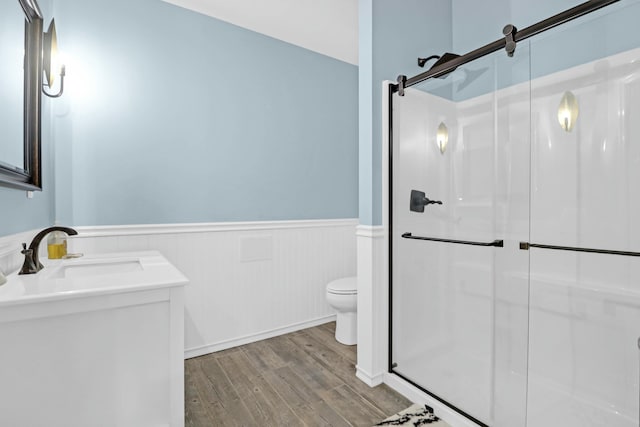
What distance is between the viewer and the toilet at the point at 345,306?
240 cm

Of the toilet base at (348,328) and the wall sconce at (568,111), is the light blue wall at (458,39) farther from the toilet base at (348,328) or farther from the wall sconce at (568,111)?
the toilet base at (348,328)

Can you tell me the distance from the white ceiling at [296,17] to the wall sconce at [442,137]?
1246 mm

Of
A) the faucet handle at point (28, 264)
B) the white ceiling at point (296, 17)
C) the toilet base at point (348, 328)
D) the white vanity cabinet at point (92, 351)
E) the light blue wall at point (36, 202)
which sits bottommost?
the toilet base at point (348, 328)

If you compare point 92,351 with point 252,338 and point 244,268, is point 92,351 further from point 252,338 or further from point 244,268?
point 252,338

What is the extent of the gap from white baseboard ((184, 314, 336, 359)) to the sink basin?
93 cm

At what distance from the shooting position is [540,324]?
1554 mm

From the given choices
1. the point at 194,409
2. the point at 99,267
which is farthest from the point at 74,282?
the point at 194,409

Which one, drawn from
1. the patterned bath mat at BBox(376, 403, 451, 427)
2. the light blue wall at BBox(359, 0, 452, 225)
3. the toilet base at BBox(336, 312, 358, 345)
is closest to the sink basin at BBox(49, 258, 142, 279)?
the light blue wall at BBox(359, 0, 452, 225)

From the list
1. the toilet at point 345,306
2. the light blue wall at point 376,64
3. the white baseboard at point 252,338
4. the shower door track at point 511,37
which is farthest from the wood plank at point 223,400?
the shower door track at point 511,37

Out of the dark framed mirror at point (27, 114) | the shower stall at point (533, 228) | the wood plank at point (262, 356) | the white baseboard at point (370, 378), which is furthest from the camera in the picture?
the wood plank at point (262, 356)

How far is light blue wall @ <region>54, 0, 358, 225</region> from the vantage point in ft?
6.51

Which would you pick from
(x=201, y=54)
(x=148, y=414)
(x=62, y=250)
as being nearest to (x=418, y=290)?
(x=148, y=414)

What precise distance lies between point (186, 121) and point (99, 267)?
115 centimetres

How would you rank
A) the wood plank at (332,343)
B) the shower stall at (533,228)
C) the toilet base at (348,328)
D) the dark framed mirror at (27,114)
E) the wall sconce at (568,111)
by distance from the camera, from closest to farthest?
the dark framed mirror at (27,114), the shower stall at (533,228), the wall sconce at (568,111), the wood plank at (332,343), the toilet base at (348,328)
